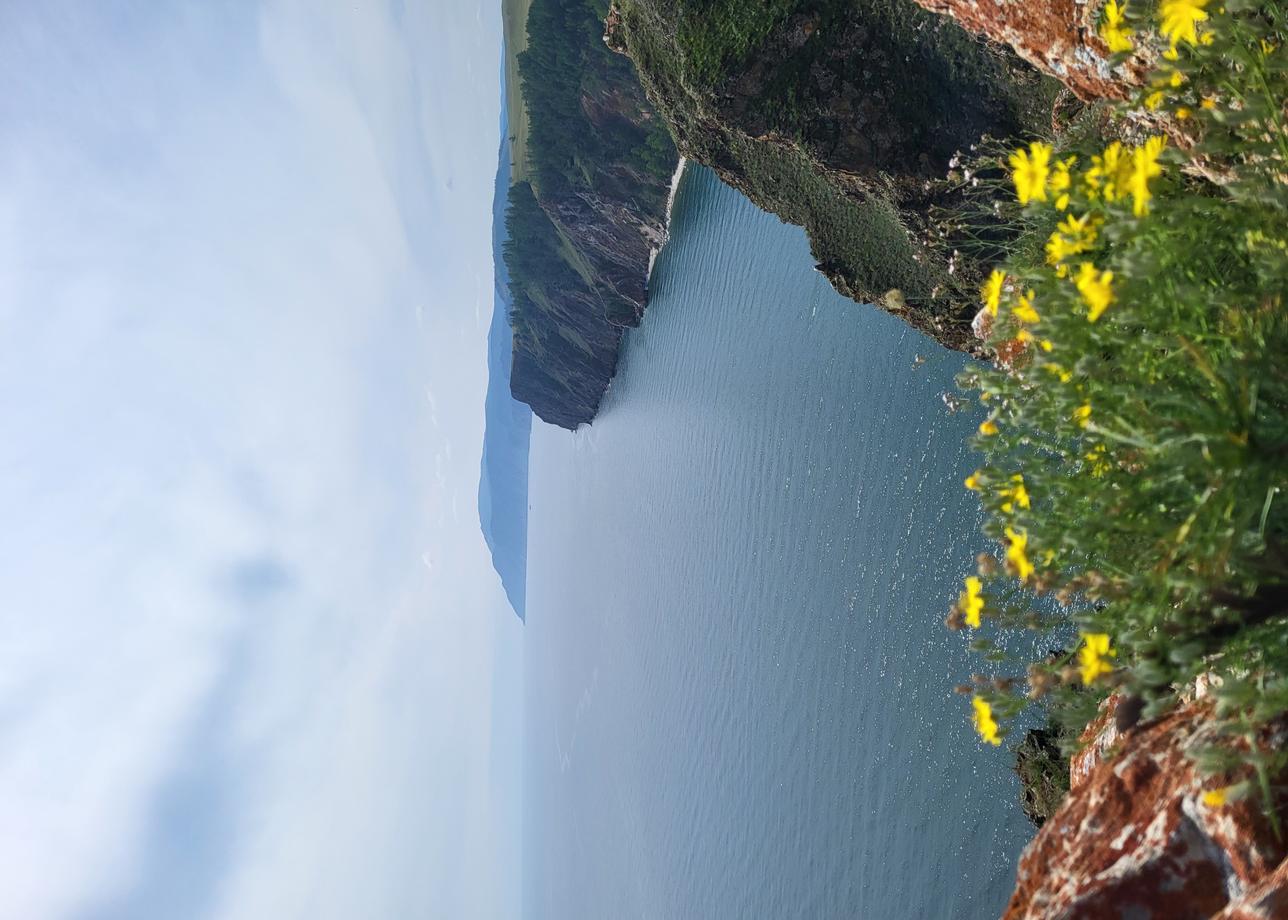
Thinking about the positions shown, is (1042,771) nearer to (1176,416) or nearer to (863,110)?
(1176,416)

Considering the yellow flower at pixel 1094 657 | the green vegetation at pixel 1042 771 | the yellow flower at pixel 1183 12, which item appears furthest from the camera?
the green vegetation at pixel 1042 771

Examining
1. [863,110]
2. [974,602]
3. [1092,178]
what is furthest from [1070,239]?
[863,110]

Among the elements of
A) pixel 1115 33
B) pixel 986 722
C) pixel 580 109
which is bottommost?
pixel 580 109

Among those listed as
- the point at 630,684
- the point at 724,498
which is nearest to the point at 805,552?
the point at 724,498

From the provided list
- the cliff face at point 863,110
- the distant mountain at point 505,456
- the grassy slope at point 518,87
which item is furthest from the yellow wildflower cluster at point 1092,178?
the distant mountain at point 505,456

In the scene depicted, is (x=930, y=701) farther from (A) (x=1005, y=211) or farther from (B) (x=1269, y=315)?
(B) (x=1269, y=315)

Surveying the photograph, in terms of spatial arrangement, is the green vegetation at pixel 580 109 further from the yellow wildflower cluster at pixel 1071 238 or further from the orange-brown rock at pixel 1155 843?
the orange-brown rock at pixel 1155 843
